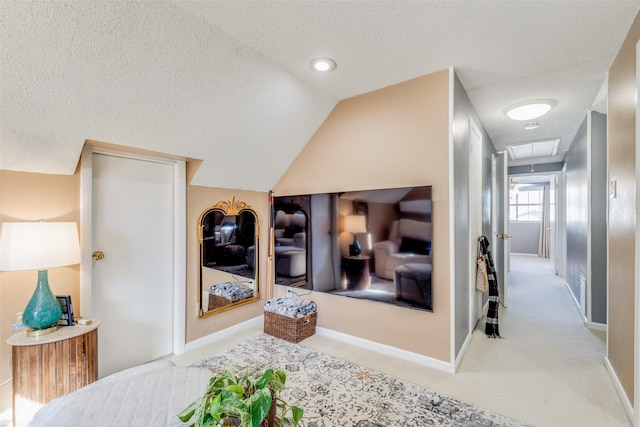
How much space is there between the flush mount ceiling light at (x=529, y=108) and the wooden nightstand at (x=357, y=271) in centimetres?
227

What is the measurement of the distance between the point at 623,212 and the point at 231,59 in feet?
9.56

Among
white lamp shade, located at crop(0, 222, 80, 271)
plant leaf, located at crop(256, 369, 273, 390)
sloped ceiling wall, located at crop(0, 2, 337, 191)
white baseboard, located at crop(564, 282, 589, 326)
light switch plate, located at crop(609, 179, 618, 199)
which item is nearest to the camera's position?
plant leaf, located at crop(256, 369, 273, 390)

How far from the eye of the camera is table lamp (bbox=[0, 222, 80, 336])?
5.59 ft

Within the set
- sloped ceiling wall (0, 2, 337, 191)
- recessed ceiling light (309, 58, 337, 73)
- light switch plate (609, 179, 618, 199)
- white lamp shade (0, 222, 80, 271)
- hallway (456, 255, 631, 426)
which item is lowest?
hallway (456, 255, 631, 426)

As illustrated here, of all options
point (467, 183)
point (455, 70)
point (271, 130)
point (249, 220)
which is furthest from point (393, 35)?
point (249, 220)

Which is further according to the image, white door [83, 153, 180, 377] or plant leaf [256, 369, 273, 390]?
white door [83, 153, 180, 377]

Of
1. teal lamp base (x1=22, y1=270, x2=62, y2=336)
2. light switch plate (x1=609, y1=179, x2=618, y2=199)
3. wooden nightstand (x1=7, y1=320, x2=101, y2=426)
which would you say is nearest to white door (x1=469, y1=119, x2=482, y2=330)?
light switch plate (x1=609, y1=179, x2=618, y2=199)

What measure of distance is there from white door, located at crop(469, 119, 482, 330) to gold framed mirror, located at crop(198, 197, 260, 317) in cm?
239

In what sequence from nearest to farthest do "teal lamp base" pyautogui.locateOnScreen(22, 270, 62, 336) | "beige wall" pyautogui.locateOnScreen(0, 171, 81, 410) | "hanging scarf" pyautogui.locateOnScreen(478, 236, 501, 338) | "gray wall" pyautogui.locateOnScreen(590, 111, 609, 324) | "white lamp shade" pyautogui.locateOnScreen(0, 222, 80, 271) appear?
"white lamp shade" pyautogui.locateOnScreen(0, 222, 80, 271) → "teal lamp base" pyautogui.locateOnScreen(22, 270, 62, 336) → "beige wall" pyautogui.locateOnScreen(0, 171, 81, 410) → "hanging scarf" pyautogui.locateOnScreen(478, 236, 501, 338) → "gray wall" pyautogui.locateOnScreen(590, 111, 609, 324)

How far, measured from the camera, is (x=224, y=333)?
3201mm

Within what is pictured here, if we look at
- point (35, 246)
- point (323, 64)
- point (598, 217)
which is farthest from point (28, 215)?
point (598, 217)

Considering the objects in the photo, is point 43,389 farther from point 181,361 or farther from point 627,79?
point 627,79

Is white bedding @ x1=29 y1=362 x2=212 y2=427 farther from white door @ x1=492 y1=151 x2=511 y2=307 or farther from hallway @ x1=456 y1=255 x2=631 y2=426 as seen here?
white door @ x1=492 y1=151 x2=511 y2=307

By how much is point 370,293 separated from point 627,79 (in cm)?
244
